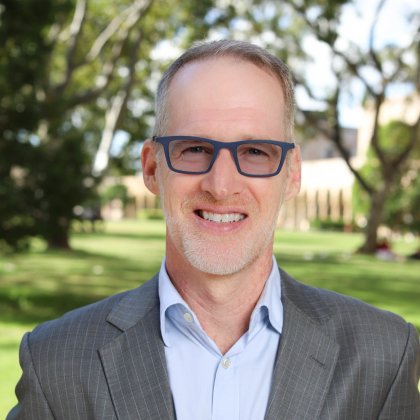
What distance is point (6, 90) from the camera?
11.7 m

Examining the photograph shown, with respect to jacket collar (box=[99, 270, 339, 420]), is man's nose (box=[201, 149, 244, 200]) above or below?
above

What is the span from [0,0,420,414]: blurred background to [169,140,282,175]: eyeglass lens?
608 millimetres

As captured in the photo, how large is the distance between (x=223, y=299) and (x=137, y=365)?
1.03 feet

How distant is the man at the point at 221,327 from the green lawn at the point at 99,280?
4.95 meters

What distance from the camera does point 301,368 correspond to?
7.14ft

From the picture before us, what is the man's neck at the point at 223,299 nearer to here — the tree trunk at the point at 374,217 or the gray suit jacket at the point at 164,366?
the gray suit jacket at the point at 164,366

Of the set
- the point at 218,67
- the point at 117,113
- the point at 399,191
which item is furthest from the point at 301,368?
the point at 399,191

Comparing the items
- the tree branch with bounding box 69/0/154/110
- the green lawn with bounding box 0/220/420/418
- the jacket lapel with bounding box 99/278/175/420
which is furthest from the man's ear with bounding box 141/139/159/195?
the tree branch with bounding box 69/0/154/110

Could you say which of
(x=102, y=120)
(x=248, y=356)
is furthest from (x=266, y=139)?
(x=102, y=120)

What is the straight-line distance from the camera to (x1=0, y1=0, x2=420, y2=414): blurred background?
39.1ft

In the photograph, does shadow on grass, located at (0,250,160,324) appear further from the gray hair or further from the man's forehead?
the man's forehead

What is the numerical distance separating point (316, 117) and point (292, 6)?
4.75m

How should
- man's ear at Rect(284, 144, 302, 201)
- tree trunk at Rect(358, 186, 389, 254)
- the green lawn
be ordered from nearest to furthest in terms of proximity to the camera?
man's ear at Rect(284, 144, 302, 201) → the green lawn → tree trunk at Rect(358, 186, 389, 254)

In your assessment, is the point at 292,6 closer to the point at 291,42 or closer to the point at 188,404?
the point at 291,42
